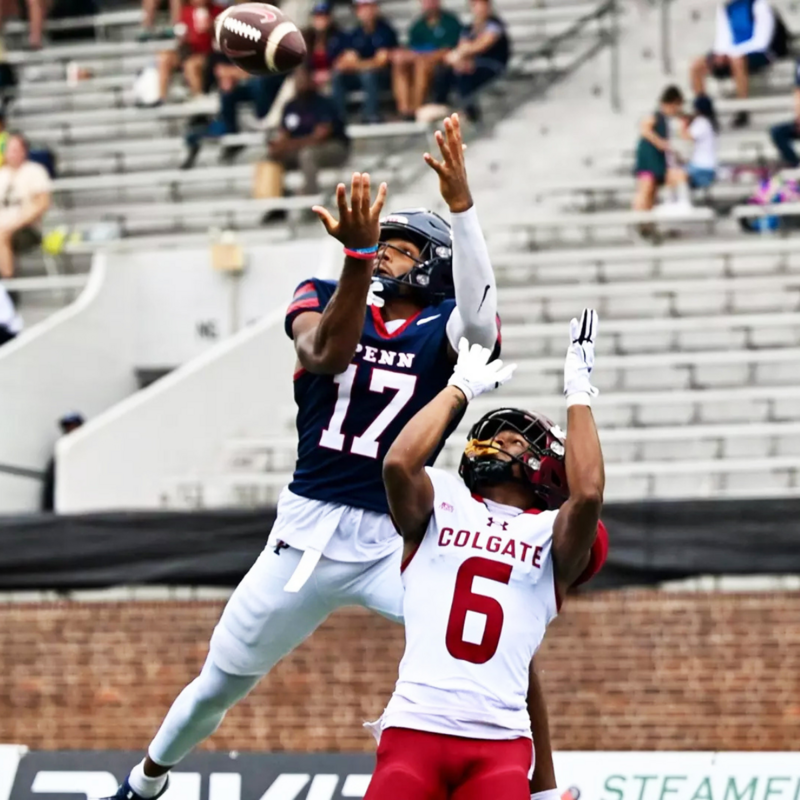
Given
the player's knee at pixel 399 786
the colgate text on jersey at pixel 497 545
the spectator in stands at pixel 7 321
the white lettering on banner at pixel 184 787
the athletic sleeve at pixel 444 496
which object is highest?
the athletic sleeve at pixel 444 496

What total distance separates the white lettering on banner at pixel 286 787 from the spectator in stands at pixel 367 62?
8456 millimetres

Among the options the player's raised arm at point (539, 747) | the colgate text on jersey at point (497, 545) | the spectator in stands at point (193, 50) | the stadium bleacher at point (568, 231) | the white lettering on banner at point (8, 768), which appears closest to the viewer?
the colgate text on jersey at point (497, 545)

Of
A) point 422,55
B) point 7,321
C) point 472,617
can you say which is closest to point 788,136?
point 422,55

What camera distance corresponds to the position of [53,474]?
43.4 ft

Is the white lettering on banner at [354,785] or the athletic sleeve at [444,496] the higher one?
the athletic sleeve at [444,496]

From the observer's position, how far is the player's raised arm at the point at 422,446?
5.21m

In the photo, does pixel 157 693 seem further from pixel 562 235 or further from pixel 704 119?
pixel 704 119

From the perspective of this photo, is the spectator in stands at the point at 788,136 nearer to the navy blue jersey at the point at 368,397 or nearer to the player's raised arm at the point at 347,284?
the navy blue jersey at the point at 368,397

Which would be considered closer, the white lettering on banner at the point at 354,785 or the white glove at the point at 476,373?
the white glove at the point at 476,373

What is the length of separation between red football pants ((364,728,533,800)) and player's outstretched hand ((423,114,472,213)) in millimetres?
1647

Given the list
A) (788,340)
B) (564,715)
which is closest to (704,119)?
(788,340)

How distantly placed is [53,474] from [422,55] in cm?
453

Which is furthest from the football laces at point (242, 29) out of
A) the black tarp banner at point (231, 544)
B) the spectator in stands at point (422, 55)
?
the spectator in stands at point (422, 55)

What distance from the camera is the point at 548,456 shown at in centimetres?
544
